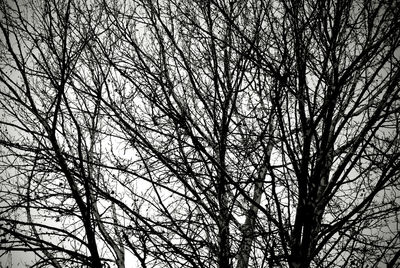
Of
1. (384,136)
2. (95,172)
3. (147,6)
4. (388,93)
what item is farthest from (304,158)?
(95,172)

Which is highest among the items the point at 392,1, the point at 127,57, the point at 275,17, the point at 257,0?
the point at 257,0

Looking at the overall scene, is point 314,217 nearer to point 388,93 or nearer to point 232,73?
point 388,93

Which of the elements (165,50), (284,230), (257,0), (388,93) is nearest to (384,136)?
(388,93)

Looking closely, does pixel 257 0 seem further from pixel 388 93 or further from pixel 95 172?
pixel 95 172

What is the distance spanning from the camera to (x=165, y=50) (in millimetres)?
3482

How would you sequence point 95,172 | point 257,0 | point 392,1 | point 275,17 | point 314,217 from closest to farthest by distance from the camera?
point 392,1
point 314,217
point 275,17
point 257,0
point 95,172

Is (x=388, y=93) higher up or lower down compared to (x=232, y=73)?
lower down

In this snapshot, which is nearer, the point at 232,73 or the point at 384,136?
the point at 384,136

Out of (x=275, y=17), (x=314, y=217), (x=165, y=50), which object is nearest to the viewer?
(x=314, y=217)

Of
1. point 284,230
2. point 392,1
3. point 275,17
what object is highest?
→ point 275,17

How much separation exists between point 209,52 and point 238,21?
52cm

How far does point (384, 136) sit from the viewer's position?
10.3 feet

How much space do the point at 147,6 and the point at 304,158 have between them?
225 centimetres

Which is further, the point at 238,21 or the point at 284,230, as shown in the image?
the point at 238,21
